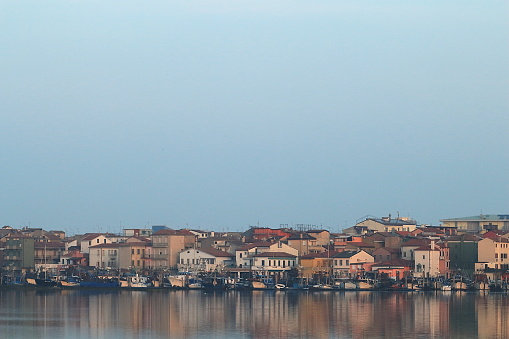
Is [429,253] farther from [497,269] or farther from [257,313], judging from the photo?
[257,313]

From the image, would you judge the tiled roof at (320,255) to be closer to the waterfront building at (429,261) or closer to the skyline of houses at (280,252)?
the skyline of houses at (280,252)

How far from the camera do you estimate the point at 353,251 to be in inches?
2456

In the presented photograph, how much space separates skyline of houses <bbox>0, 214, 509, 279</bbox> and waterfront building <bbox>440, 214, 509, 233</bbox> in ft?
23.1

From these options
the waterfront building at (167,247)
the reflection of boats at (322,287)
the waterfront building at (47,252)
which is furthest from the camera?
the waterfront building at (47,252)

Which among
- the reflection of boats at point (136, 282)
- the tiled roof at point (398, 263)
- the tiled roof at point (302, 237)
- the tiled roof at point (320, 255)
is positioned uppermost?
the tiled roof at point (302, 237)

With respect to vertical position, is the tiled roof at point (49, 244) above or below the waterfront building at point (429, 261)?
above

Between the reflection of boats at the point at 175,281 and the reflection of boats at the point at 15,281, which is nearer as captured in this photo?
the reflection of boats at the point at 175,281

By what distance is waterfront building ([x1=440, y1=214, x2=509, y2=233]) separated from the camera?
8006 centimetres

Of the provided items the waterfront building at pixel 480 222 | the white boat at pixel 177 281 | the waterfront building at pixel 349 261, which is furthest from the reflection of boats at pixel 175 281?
the waterfront building at pixel 480 222

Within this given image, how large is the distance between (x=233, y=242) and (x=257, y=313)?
79.4ft

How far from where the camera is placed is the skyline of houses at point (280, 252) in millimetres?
61250

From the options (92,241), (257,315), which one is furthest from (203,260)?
(257,315)

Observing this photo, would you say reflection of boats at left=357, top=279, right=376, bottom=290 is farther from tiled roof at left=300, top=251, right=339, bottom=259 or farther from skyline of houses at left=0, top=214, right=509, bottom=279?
tiled roof at left=300, top=251, right=339, bottom=259

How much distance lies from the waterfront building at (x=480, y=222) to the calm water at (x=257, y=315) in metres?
24.3
